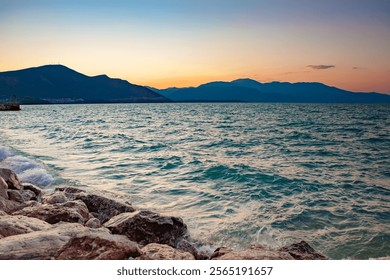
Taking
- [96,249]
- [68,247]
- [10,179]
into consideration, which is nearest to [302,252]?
[96,249]

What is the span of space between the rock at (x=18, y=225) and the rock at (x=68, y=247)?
2.02 feet

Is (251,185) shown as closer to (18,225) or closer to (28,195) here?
(28,195)

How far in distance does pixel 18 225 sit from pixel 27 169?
963 cm

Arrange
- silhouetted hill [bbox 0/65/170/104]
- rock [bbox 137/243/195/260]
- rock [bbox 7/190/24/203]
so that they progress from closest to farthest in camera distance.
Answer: rock [bbox 137/243/195/260] < rock [bbox 7/190/24/203] < silhouetted hill [bbox 0/65/170/104]

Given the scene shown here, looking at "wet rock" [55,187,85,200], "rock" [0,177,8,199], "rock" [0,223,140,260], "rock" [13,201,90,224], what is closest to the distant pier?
"wet rock" [55,187,85,200]

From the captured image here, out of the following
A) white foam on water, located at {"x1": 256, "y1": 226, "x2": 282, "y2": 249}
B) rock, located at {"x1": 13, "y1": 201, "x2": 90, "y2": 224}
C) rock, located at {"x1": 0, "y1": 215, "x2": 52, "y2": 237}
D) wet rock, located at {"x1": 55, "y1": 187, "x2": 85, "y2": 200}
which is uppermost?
rock, located at {"x1": 0, "y1": 215, "x2": 52, "y2": 237}

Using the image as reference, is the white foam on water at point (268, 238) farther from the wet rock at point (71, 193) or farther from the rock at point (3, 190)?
the rock at point (3, 190)

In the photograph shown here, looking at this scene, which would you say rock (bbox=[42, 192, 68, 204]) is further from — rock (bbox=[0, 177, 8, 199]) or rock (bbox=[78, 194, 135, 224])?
rock (bbox=[0, 177, 8, 199])

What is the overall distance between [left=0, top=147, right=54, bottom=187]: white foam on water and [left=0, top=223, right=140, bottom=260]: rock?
25.7 feet

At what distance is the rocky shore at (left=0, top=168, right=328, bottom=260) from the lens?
3.87 m

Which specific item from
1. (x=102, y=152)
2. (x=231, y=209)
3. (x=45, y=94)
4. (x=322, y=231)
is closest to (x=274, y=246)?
(x=322, y=231)
